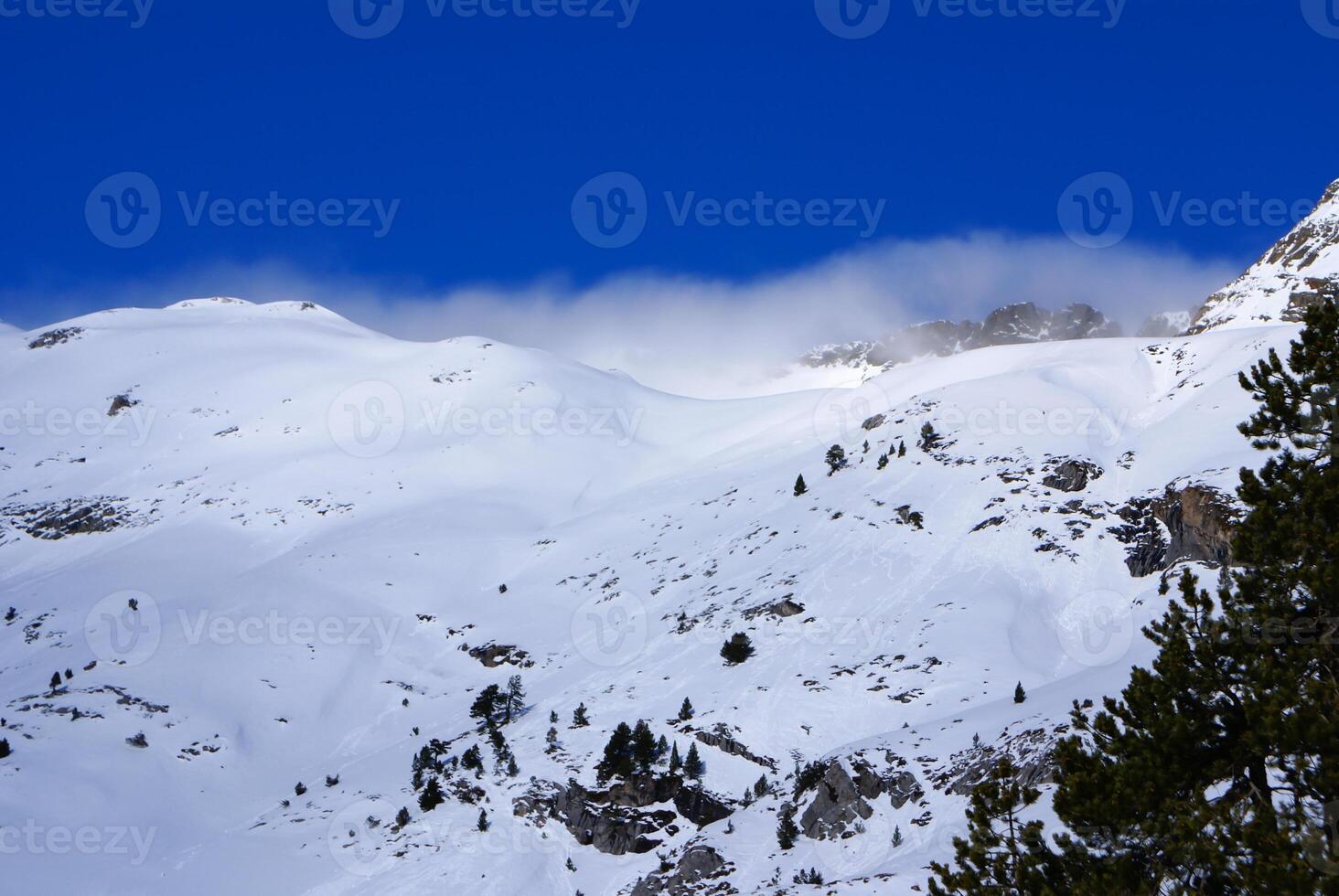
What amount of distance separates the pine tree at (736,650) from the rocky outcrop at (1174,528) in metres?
19.2

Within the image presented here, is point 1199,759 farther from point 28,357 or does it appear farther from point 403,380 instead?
point 28,357

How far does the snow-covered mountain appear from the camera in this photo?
3944 cm

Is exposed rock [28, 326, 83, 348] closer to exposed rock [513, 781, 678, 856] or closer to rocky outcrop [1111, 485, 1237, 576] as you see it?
exposed rock [513, 781, 678, 856]

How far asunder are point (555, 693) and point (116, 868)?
800 inches

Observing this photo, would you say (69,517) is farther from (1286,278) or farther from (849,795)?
(1286,278)

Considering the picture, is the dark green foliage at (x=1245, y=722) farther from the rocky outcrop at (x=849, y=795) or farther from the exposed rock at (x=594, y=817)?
the exposed rock at (x=594, y=817)

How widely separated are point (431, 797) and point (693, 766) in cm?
1040

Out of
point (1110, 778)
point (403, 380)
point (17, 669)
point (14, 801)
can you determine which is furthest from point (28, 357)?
point (1110, 778)

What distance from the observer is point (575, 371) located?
14262 centimetres

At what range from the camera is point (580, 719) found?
4856cm

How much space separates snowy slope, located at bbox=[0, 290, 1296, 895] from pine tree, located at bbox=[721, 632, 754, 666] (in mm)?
1021

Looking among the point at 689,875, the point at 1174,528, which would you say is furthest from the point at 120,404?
the point at 1174,528

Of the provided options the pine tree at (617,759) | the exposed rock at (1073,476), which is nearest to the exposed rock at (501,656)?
the pine tree at (617,759)

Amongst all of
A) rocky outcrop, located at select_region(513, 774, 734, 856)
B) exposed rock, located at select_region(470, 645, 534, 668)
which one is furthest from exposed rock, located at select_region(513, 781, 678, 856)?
exposed rock, located at select_region(470, 645, 534, 668)
